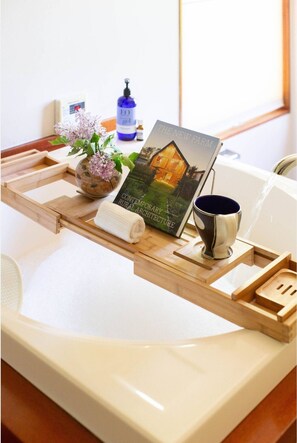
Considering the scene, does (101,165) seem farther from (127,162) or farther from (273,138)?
(273,138)

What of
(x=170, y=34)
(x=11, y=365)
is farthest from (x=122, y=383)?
(x=170, y=34)

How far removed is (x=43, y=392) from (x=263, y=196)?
1197 mm

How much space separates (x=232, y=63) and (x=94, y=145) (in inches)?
67.2

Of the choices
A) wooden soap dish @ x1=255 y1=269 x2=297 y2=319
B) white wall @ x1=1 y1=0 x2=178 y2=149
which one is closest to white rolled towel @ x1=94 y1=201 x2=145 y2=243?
wooden soap dish @ x1=255 y1=269 x2=297 y2=319

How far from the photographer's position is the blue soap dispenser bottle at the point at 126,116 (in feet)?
8.14

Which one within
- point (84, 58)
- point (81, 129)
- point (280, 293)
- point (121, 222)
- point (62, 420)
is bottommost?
point (62, 420)

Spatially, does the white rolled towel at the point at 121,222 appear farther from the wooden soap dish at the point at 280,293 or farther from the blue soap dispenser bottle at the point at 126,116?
the blue soap dispenser bottle at the point at 126,116

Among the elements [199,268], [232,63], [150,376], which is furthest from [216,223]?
[232,63]

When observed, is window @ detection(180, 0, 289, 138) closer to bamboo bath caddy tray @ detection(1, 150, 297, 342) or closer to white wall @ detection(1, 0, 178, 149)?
white wall @ detection(1, 0, 178, 149)

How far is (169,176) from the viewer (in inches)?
66.0

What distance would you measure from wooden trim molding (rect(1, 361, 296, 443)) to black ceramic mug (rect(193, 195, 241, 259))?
0.34 metres

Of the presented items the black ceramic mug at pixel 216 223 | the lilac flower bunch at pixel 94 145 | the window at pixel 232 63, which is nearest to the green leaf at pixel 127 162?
the lilac flower bunch at pixel 94 145

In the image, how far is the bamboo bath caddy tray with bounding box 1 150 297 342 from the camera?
1357 mm

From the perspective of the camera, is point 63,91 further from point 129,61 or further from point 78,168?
point 78,168
